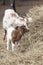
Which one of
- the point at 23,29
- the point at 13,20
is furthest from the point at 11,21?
the point at 23,29

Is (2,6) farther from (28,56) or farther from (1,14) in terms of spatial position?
(28,56)

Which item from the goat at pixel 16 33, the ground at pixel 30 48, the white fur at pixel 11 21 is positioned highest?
the white fur at pixel 11 21

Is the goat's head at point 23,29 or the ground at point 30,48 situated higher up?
the goat's head at point 23,29

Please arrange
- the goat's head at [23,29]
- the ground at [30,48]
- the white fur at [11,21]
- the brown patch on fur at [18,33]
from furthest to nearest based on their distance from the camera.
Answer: the white fur at [11,21] < the goat's head at [23,29] < the brown patch on fur at [18,33] < the ground at [30,48]

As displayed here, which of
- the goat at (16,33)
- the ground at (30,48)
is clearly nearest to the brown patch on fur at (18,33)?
the goat at (16,33)

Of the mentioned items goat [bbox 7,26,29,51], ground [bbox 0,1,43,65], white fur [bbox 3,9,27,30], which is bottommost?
ground [bbox 0,1,43,65]

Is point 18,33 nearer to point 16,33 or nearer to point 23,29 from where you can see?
point 16,33

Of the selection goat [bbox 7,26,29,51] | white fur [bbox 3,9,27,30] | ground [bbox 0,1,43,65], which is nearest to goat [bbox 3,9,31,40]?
white fur [bbox 3,9,27,30]

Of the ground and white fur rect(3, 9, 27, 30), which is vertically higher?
white fur rect(3, 9, 27, 30)

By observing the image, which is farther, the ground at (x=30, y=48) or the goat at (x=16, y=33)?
the goat at (x=16, y=33)

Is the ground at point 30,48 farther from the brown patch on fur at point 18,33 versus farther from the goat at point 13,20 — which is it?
the goat at point 13,20

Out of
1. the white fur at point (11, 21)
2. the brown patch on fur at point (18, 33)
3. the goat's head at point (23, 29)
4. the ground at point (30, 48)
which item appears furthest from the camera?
the white fur at point (11, 21)

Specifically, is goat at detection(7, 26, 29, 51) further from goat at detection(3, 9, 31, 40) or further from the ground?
the ground

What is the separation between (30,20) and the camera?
698 cm
